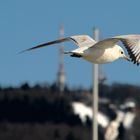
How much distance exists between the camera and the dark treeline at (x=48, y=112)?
32.5 metres

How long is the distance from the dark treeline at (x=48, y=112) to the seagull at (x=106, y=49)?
20.8 metres

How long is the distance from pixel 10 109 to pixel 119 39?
2614 cm

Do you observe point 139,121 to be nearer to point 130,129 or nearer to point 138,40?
point 130,129

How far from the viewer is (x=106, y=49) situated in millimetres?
10039

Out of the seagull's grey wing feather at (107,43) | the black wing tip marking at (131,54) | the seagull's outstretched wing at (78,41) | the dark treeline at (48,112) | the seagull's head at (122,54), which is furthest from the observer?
the dark treeline at (48,112)

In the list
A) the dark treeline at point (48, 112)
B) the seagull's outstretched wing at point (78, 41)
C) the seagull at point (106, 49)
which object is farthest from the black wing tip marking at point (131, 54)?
the dark treeline at point (48, 112)

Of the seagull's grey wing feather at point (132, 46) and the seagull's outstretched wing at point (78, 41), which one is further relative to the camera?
the seagull's outstretched wing at point (78, 41)

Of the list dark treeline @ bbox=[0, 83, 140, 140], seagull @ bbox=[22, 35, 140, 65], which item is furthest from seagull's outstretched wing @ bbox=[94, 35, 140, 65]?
dark treeline @ bbox=[0, 83, 140, 140]

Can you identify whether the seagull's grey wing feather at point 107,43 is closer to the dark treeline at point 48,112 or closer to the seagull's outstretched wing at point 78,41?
the seagull's outstretched wing at point 78,41

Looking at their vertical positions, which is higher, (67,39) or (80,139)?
(67,39)

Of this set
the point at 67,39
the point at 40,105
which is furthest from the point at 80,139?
the point at 67,39

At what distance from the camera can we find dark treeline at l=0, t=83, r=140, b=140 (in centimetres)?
3253

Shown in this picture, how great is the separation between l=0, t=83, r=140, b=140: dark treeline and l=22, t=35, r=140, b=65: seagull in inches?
817

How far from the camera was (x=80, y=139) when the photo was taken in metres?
33.4
